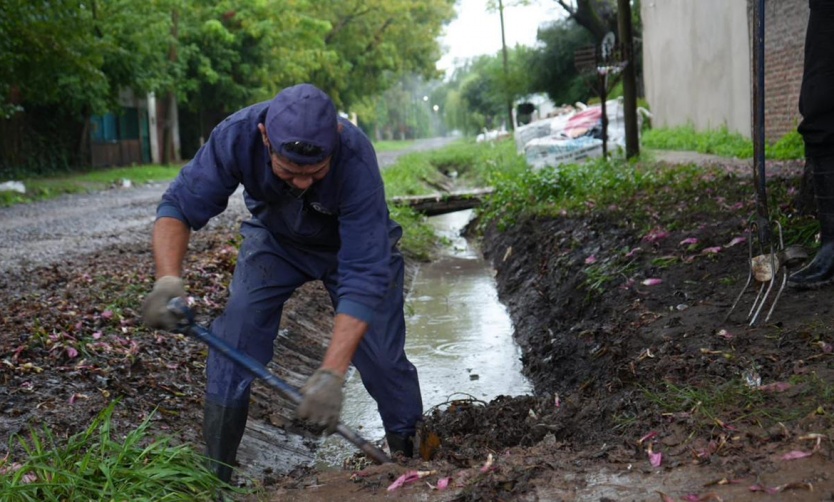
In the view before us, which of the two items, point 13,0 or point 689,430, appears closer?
point 689,430

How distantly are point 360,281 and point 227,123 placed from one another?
2.52 ft

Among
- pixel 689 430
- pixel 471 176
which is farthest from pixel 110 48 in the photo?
pixel 689 430

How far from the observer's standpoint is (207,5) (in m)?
28.5

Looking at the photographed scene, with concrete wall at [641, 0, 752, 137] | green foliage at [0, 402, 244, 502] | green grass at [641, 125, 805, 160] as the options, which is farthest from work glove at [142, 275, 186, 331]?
concrete wall at [641, 0, 752, 137]

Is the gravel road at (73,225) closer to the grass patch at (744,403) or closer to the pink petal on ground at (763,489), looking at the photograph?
the grass patch at (744,403)

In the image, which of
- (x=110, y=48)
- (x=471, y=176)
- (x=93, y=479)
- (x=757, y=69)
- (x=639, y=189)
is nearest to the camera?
(x=93, y=479)

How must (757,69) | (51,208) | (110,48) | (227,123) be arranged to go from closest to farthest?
(227,123), (757,69), (51,208), (110,48)

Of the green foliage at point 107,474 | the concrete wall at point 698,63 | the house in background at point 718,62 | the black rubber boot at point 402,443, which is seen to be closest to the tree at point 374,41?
the concrete wall at point 698,63

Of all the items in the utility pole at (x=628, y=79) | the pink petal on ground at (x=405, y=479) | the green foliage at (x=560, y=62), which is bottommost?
the pink petal on ground at (x=405, y=479)

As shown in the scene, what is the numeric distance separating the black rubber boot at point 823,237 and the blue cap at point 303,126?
2.56 metres

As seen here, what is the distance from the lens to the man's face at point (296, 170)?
127 inches

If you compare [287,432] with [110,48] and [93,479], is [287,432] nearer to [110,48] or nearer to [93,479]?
[93,479]

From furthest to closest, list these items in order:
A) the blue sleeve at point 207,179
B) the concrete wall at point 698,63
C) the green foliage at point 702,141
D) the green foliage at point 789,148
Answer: the concrete wall at point 698,63
the green foliage at point 702,141
the green foliage at point 789,148
the blue sleeve at point 207,179

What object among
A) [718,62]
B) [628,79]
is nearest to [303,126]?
[628,79]
